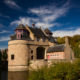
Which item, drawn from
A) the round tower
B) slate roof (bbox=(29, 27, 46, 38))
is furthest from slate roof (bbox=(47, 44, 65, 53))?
the round tower

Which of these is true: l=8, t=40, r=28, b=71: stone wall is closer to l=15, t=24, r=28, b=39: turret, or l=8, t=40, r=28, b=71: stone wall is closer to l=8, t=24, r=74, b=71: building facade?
l=8, t=24, r=74, b=71: building facade

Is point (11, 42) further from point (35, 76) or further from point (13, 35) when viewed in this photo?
point (35, 76)

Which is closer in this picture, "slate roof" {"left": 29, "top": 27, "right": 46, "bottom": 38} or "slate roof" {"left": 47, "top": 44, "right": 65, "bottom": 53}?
"slate roof" {"left": 47, "top": 44, "right": 65, "bottom": 53}

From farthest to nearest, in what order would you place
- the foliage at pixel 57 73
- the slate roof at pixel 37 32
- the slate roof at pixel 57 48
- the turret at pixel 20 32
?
the slate roof at pixel 37 32, the turret at pixel 20 32, the slate roof at pixel 57 48, the foliage at pixel 57 73

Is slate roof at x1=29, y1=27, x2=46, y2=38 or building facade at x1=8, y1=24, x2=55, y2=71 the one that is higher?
slate roof at x1=29, y1=27, x2=46, y2=38

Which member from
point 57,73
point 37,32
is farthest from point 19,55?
point 57,73

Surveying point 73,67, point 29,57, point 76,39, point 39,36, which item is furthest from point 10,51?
point 76,39

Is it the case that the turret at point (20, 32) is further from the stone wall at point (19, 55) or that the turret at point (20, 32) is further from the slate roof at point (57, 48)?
the slate roof at point (57, 48)

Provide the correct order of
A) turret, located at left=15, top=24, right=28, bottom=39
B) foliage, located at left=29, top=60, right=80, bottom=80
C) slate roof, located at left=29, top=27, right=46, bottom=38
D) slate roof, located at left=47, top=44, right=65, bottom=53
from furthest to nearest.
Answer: slate roof, located at left=29, top=27, right=46, bottom=38 → turret, located at left=15, top=24, right=28, bottom=39 → slate roof, located at left=47, top=44, right=65, bottom=53 → foliage, located at left=29, top=60, right=80, bottom=80

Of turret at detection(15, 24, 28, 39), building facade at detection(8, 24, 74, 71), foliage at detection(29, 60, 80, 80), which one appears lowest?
foliage at detection(29, 60, 80, 80)

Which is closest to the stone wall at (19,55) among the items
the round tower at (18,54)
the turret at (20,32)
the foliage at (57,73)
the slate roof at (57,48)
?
the round tower at (18,54)

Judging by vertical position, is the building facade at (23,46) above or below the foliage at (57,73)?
above

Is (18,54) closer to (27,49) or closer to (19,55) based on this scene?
(19,55)

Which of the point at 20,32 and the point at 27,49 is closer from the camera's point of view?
the point at 27,49
